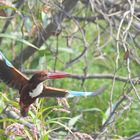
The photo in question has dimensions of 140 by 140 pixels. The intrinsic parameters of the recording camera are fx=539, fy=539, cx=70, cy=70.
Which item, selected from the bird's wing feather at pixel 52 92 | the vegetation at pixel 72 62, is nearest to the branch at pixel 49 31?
the vegetation at pixel 72 62

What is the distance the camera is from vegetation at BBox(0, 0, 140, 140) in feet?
5.01

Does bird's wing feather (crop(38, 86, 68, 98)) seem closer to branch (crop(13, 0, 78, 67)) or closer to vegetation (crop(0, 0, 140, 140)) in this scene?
vegetation (crop(0, 0, 140, 140))

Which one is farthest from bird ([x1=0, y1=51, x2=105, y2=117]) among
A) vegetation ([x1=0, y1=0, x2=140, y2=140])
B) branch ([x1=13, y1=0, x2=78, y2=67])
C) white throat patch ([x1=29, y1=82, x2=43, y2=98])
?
branch ([x1=13, y1=0, x2=78, y2=67])

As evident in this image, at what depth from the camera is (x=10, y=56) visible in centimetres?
292

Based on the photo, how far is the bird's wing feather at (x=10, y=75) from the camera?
125 centimetres

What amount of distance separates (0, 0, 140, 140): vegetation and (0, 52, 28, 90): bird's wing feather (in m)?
0.18

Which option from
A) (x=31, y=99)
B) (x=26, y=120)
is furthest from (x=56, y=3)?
(x=31, y=99)

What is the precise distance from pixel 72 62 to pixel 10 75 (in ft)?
3.42

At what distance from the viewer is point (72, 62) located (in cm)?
229

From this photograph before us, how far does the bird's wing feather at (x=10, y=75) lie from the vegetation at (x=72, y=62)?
0.18m

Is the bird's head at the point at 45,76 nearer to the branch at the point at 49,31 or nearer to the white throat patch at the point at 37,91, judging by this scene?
the white throat patch at the point at 37,91

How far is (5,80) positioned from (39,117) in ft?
0.83

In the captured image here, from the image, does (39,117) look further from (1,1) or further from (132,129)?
(132,129)

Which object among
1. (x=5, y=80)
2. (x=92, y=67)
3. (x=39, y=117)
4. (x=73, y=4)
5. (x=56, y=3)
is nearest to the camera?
(x=5, y=80)
